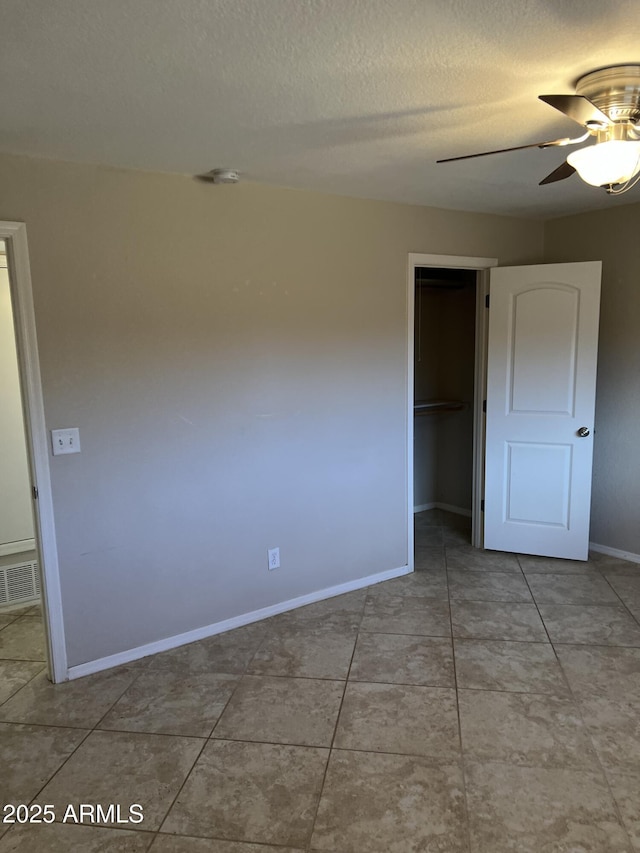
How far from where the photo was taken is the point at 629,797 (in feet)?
6.26

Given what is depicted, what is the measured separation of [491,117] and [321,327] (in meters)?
A: 1.44

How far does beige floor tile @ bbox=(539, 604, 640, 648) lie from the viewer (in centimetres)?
292

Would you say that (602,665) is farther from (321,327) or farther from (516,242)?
(516,242)

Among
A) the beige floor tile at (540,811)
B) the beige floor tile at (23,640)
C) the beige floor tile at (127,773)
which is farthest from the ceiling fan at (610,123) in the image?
the beige floor tile at (23,640)

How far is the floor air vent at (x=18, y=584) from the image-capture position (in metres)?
3.51

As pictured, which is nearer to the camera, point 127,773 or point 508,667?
point 127,773

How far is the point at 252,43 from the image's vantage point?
155cm

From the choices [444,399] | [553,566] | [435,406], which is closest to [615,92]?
[553,566]

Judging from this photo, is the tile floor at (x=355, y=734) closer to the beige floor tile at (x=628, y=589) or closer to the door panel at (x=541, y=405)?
the beige floor tile at (x=628, y=589)

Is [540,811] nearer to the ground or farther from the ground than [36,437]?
nearer to the ground

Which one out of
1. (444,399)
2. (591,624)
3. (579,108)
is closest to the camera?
(579,108)

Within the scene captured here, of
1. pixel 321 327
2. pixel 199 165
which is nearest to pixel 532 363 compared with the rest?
pixel 321 327

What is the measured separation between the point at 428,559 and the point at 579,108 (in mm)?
3068

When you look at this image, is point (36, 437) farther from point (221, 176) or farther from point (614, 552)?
point (614, 552)
